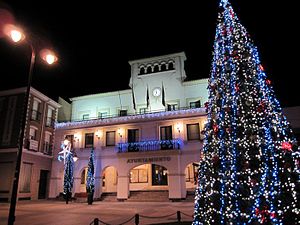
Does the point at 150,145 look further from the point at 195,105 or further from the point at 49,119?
the point at 49,119

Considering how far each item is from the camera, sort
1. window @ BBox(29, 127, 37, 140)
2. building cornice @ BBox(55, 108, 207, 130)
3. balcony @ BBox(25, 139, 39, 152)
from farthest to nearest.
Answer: window @ BBox(29, 127, 37, 140)
balcony @ BBox(25, 139, 39, 152)
building cornice @ BBox(55, 108, 207, 130)

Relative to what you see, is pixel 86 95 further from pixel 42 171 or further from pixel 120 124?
pixel 42 171

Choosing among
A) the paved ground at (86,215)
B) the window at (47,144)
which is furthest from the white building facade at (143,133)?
the paved ground at (86,215)

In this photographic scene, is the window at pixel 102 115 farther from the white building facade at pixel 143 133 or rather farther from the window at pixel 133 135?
the window at pixel 133 135

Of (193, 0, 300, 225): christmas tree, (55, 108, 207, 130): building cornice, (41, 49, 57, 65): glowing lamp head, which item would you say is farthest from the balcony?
(193, 0, 300, 225): christmas tree

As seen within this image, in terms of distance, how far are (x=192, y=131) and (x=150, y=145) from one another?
13.9 ft

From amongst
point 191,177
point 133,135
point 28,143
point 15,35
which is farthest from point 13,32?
point 191,177

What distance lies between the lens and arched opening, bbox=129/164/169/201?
23.9 m

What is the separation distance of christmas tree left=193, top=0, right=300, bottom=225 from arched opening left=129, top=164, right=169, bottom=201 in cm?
1840

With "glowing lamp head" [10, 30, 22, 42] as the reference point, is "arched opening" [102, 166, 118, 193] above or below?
below

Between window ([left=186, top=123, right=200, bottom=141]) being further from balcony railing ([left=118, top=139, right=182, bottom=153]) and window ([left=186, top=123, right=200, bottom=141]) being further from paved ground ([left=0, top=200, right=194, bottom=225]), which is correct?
paved ground ([left=0, top=200, right=194, bottom=225])

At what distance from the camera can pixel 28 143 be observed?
24.5 metres

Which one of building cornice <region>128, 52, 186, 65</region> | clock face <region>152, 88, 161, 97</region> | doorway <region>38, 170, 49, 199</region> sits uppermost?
building cornice <region>128, 52, 186, 65</region>

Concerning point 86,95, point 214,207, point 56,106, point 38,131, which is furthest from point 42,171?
point 214,207
